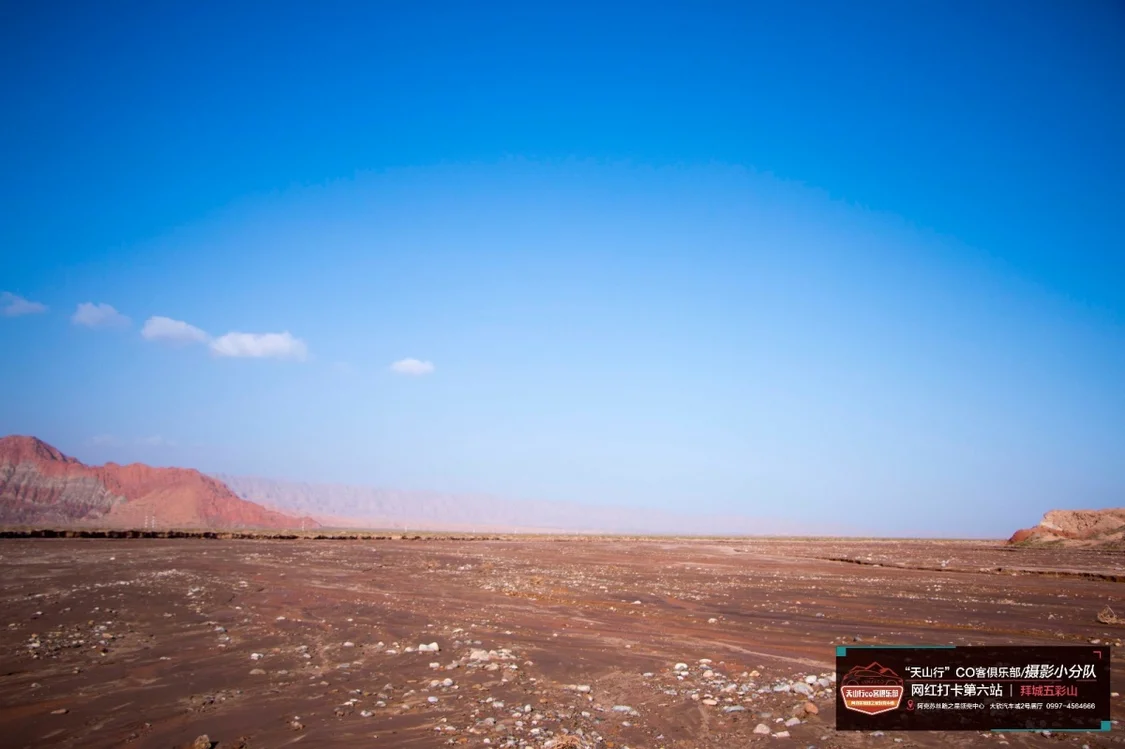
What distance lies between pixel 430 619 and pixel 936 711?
31.6ft

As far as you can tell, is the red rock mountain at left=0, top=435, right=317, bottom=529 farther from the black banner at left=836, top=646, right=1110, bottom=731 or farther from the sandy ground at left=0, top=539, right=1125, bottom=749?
the black banner at left=836, top=646, right=1110, bottom=731

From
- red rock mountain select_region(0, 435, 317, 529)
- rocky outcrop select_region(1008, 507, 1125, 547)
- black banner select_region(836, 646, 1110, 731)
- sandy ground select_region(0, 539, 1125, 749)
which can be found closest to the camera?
sandy ground select_region(0, 539, 1125, 749)

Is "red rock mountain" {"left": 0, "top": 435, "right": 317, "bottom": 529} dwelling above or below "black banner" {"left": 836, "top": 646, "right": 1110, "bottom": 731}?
below

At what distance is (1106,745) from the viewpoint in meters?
6.16

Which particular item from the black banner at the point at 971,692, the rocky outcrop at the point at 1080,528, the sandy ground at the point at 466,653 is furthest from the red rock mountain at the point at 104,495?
the black banner at the point at 971,692

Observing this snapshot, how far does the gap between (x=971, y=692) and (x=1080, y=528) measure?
6192cm

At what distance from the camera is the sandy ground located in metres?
6.49

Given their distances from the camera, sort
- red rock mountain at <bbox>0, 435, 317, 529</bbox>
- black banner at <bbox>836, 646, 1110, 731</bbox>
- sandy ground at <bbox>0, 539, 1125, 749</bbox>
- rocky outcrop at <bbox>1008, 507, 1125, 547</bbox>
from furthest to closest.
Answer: red rock mountain at <bbox>0, 435, 317, 529</bbox> < rocky outcrop at <bbox>1008, 507, 1125, 547</bbox> < black banner at <bbox>836, 646, 1110, 731</bbox> < sandy ground at <bbox>0, 539, 1125, 749</bbox>

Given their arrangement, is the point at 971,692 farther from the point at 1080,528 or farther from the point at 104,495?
the point at 104,495

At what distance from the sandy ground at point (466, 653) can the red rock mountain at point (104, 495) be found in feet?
378

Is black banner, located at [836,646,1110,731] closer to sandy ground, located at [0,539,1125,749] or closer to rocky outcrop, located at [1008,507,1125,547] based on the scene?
sandy ground, located at [0,539,1125,749]

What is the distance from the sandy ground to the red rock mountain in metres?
115

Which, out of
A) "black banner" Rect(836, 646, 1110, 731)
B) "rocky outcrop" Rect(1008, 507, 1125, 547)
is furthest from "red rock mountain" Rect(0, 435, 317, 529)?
"black banner" Rect(836, 646, 1110, 731)

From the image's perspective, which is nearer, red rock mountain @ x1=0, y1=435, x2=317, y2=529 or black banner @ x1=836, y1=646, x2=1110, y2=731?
black banner @ x1=836, y1=646, x2=1110, y2=731
